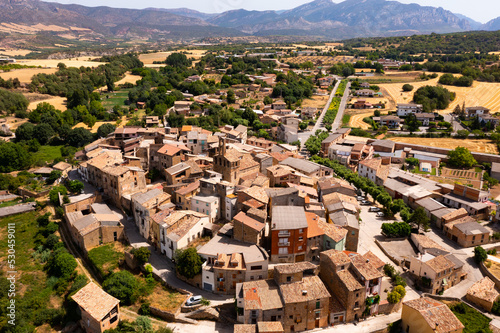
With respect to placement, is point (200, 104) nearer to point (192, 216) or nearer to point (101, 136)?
point (101, 136)

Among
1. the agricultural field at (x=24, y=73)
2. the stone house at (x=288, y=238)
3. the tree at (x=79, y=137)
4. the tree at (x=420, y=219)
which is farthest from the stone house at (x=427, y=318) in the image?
the agricultural field at (x=24, y=73)

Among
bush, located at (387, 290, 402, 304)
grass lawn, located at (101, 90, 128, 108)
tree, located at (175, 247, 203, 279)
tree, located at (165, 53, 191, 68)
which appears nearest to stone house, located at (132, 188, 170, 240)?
tree, located at (175, 247, 203, 279)

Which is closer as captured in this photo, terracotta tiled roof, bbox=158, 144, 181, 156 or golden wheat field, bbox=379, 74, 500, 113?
terracotta tiled roof, bbox=158, 144, 181, 156

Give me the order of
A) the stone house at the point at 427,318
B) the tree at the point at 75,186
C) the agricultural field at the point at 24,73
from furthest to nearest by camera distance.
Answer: the agricultural field at the point at 24,73, the tree at the point at 75,186, the stone house at the point at 427,318

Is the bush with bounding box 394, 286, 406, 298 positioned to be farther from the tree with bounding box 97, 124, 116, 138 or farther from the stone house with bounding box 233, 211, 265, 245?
the tree with bounding box 97, 124, 116, 138

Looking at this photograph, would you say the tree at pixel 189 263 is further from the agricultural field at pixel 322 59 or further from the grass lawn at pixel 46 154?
the agricultural field at pixel 322 59
